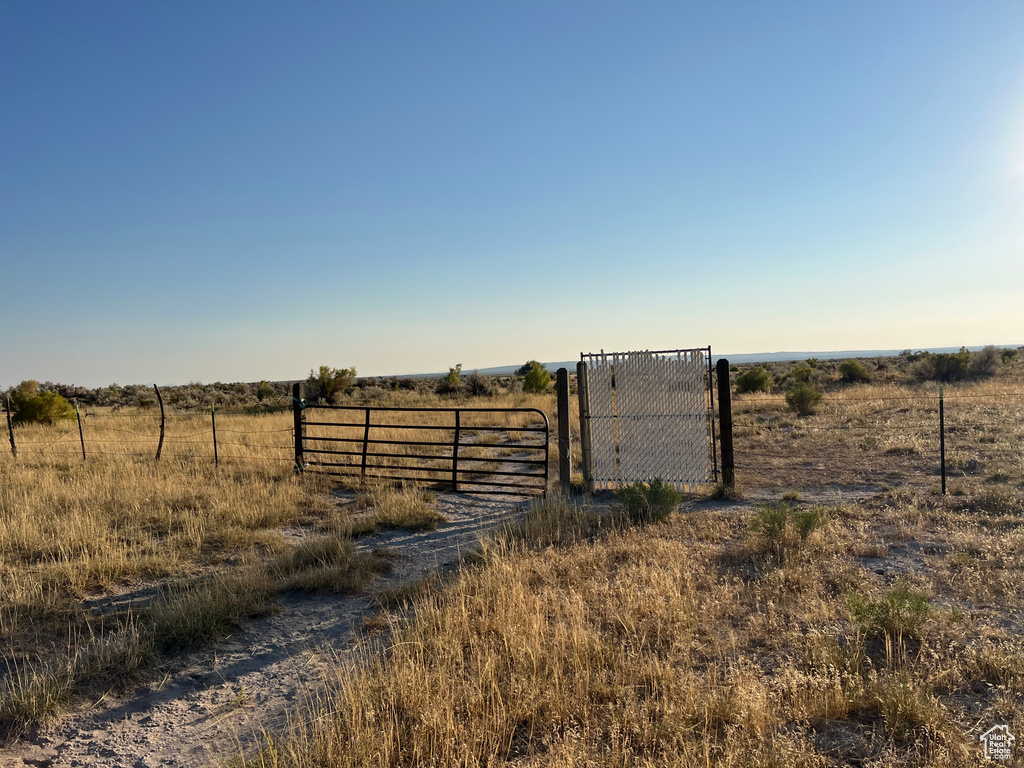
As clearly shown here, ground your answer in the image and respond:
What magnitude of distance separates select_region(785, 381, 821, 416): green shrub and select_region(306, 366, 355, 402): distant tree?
23.1m

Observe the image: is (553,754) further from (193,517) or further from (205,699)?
(193,517)

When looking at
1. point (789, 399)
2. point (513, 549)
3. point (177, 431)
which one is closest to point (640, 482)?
point (513, 549)

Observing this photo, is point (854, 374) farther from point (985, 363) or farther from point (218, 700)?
point (218, 700)

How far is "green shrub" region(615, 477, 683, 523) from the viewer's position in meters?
8.95

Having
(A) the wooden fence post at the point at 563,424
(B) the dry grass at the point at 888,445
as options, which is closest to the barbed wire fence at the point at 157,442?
(A) the wooden fence post at the point at 563,424

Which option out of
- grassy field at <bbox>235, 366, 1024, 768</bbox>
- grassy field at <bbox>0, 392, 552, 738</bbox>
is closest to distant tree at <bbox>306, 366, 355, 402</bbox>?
grassy field at <bbox>0, 392, 552, 738</bbox>

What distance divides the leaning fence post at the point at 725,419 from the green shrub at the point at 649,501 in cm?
154

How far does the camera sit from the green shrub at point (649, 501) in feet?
29.3

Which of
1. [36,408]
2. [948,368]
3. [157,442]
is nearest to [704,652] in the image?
[157,442]

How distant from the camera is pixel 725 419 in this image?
33.5 ft

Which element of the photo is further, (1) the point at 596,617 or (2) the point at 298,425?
(2) the point at 298,425

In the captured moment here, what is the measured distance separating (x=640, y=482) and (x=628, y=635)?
5077 mm

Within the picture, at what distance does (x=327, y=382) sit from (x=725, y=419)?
1062 inches

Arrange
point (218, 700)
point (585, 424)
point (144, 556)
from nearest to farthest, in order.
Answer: point (218, 700) → point (144, 556) → point (585, 424)
